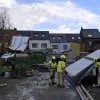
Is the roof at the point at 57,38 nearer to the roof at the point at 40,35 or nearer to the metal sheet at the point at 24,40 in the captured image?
the roof at the point at 40,35

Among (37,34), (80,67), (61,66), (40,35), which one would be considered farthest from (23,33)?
(61,66)

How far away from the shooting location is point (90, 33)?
98.8m

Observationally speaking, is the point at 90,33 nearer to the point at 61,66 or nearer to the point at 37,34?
the point at 37,34

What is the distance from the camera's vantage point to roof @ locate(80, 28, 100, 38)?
9731cm

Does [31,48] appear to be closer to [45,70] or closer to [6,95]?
[45,70]

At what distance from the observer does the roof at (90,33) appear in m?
97.3

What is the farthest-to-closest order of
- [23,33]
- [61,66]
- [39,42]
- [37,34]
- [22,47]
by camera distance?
[23,33], [37,34], [39,42], [22,47], [61,66]

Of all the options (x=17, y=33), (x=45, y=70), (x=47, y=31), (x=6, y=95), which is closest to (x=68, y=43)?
(x=47, y=31)

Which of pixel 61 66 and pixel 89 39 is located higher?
pixel 89 39

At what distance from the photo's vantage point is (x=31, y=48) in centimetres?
8688

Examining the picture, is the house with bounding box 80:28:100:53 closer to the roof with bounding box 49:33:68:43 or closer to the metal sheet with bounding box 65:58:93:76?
the roof with bounding box 49:33:68:43

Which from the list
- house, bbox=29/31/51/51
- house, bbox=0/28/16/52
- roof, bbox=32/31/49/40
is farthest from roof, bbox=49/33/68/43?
house, bbox=0/28/16/52

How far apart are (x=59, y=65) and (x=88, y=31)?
78898 millimetres

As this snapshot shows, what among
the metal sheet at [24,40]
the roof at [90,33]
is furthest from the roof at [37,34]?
the roof at [90,33]
